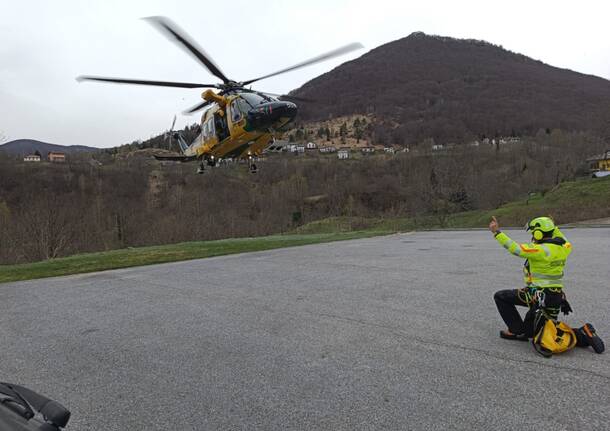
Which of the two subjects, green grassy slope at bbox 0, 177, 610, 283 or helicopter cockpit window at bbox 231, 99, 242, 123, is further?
green grassy slope at bbox 0, 177, 610, 283

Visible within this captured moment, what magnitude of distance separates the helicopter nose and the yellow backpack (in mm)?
9241

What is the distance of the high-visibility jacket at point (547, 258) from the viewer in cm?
416

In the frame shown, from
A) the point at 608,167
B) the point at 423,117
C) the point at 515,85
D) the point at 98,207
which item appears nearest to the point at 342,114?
the point at 423,117

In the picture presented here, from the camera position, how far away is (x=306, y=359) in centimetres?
443

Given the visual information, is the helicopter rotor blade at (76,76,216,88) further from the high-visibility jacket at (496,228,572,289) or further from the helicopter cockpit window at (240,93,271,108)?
the high-visibility jacket at (496,228,572,289)

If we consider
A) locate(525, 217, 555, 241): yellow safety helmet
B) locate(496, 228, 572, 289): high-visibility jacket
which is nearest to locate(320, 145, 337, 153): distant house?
locate(525, 217, 555, 241): yellow safety helmet

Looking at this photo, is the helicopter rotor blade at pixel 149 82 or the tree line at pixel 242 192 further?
→ the tree line at pixel 242 192

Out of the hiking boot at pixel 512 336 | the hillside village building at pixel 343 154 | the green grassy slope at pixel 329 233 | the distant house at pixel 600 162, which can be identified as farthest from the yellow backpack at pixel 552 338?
the hillside village building at pixel 343 154

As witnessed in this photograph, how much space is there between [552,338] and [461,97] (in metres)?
176

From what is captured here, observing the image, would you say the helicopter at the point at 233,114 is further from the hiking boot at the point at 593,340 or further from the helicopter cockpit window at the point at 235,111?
the hiking boot at the point at 593,340

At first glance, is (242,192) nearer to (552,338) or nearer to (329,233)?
(329,233)

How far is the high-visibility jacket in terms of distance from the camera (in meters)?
4.16

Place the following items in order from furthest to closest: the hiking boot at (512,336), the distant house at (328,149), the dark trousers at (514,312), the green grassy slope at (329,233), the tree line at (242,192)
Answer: the distant house at (328,149) < the tree line at (242,192) < the green grassy slope at (329,233) < the hiking boot at (512,336) < the dark trousers at (514,312)

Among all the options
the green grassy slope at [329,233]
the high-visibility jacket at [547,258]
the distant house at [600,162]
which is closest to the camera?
the high-visibility jacket at [547,258]
